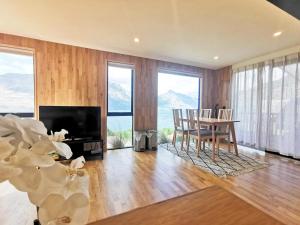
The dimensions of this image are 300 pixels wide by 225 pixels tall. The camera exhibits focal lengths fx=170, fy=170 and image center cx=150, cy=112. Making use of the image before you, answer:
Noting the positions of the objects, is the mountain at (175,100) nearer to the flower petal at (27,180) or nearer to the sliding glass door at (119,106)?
the sliding glass door at (119,106)

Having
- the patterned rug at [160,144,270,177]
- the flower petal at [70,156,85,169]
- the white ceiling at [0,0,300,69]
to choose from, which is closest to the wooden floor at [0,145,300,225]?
the patterned rug at [160,144,270,177]

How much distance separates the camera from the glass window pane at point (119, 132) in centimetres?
405

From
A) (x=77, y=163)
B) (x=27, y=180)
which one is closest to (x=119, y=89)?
(x=77, y=163)

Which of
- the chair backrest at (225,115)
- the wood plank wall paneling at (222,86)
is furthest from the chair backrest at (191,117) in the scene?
the wood plank wall paneling at (222,86)

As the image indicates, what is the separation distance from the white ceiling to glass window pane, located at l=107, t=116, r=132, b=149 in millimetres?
1613

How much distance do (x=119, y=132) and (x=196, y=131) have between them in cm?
183

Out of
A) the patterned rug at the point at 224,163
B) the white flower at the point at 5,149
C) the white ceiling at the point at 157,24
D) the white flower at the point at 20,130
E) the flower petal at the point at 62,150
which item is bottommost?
the patterned rug at the point at 224,163

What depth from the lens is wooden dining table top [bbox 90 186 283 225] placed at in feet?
2.27

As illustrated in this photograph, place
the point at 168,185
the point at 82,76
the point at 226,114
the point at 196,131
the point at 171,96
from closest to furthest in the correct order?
the point at 168,185
the point at 82,76
the point at 196,131
the point at 226,114
the point at 171,96

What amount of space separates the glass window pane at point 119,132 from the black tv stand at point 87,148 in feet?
1.63

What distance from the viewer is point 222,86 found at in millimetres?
5184

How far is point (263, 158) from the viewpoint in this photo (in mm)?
3510

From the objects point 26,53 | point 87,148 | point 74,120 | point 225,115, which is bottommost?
point 87,148

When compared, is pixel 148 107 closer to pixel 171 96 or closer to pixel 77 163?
pixel 171 96
